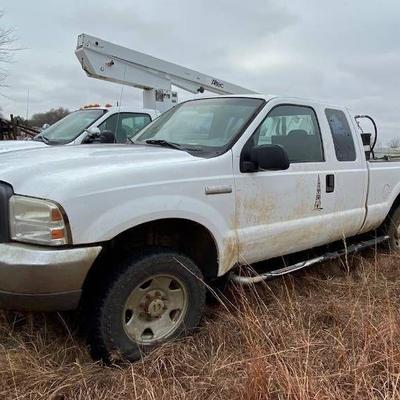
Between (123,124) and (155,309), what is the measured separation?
553 cm

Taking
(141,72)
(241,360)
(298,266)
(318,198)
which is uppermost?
(141,72)

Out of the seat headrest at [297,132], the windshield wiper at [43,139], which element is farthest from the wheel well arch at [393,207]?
the windshield wiper at [43,139]

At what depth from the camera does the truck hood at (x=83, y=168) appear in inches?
109

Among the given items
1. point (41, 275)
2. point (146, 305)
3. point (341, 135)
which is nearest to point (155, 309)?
point (146, 305)

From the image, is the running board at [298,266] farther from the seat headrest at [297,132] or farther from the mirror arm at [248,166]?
the seat headrest at [297,132]

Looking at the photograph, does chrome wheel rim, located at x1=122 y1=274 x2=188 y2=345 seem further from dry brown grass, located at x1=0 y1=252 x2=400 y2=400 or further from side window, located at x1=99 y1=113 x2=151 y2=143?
side window, located at x1=99 y1=113 x2=151 y2=143

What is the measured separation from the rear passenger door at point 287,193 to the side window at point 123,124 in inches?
160

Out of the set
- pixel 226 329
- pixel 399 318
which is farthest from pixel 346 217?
pixel 226 329

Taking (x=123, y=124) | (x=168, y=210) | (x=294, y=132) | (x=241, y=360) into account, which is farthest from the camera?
(x=123, y=124)

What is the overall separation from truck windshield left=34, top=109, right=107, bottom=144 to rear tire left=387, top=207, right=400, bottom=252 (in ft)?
15.2

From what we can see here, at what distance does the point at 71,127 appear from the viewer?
8.03 m

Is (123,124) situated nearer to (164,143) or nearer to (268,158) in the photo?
(164,143)

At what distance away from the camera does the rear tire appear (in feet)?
18.6

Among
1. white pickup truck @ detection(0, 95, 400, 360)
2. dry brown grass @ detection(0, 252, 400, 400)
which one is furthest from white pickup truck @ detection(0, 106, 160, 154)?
dry brown grass @ detection(0, 252, 400, 400)
